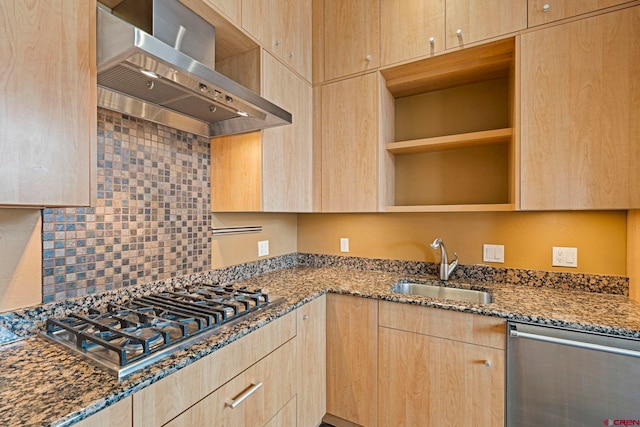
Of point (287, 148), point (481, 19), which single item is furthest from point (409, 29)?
point (287, 148)

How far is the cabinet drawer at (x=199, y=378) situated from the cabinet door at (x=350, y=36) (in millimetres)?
1635

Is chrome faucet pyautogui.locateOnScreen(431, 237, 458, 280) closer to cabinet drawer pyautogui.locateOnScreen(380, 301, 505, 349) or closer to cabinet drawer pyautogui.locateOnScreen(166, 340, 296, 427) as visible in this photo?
cabinet drawer pyautogui.locateOnScreen(380, 301, 505, 349)

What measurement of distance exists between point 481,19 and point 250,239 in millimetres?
1867

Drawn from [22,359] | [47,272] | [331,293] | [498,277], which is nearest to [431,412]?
[331,293]

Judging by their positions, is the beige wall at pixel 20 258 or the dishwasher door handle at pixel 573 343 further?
the dishwasher door handle at pixel 573 343

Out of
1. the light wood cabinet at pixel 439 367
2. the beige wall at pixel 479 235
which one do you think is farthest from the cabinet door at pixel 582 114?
the light wood cabinet at pixel 439 367

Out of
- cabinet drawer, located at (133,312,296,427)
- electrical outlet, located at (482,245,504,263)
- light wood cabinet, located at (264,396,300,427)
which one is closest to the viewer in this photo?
cabinet drawer, located at (133,312,296,427)

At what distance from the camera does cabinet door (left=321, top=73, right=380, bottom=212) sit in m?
1.95

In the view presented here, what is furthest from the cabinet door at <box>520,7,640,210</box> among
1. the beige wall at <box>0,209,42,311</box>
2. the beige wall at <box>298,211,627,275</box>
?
the beige wall at <box>0,209,42,311</box>

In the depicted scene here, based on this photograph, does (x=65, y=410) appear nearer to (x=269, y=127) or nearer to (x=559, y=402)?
(x=269, y=127)

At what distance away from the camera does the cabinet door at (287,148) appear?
1.74 metres

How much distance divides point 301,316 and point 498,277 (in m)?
1.25

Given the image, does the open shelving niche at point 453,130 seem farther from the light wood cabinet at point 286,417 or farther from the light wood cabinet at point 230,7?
the light wood cabinet at point 286,417

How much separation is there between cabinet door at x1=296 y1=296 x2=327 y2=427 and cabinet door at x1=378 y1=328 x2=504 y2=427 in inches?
13.0
